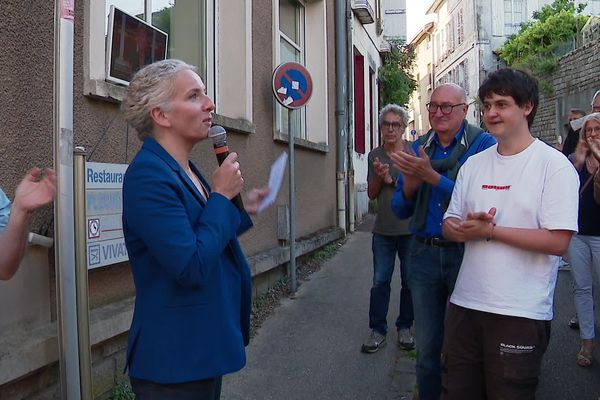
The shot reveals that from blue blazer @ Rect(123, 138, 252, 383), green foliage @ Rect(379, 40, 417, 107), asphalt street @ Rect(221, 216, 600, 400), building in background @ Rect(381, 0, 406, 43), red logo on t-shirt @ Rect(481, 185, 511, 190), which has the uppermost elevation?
building in background @ Rect(381, 0, 406, 43)

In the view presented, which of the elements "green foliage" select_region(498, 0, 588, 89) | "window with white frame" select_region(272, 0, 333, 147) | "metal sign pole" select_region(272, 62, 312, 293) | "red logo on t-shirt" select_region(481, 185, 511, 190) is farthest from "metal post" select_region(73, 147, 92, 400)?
"green foliage" select_region(498, 0, 588, 89)

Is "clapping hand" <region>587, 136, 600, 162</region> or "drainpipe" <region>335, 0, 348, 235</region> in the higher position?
"drainpipe" <region>335, 0, 348, 235</region>

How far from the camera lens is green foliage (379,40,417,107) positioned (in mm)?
18422

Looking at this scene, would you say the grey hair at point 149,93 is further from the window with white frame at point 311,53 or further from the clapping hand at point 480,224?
the window with white frame at point 311,53

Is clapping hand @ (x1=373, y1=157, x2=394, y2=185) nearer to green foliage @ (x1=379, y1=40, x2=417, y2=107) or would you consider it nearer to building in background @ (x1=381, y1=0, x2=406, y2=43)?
green foliage @ (x1=379, y1=40, x2=417, y2=107)

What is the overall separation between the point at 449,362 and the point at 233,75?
4082mm

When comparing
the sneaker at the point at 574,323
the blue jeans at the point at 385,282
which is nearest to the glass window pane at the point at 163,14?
the blue jeans at the point at 385,282

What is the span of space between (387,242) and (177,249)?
11.2 feet

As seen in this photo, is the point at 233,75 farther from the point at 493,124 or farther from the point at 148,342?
the point at 148,342

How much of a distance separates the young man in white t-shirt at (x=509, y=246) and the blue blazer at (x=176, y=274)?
1113 millimetres

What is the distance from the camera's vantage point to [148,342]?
187 cm

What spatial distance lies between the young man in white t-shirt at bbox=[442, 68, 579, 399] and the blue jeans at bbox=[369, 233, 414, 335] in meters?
2.21

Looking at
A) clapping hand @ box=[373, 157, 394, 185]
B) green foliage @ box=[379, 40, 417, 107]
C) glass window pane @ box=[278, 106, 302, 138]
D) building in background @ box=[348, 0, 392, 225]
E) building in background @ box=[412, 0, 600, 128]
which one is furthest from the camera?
building in background @ box=[412, 0, 600, 128]

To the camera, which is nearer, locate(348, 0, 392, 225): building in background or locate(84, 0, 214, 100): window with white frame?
locate(84, 0, 214, 100): window with white frame
